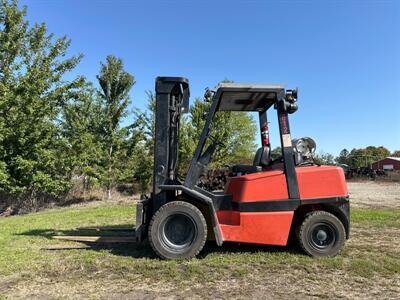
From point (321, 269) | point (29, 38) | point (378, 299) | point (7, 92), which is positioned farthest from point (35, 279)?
point (29, 38)

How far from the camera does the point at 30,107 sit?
14.5 metres

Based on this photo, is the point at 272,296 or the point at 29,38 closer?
the point at 272,296

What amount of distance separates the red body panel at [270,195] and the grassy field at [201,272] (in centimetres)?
37

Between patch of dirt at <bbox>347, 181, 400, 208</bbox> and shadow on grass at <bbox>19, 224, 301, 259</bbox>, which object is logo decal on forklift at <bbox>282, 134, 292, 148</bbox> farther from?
patch of dirt at <bbox>347, 181, 400, 208</bbox>

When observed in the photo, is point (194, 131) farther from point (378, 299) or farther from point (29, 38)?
point (378, 299)

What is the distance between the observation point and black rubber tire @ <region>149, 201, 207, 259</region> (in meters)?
5.63

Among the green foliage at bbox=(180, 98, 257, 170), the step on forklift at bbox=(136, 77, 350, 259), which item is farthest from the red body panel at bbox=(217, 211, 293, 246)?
the green foliage at bbox=(180, 98, 257, 170)

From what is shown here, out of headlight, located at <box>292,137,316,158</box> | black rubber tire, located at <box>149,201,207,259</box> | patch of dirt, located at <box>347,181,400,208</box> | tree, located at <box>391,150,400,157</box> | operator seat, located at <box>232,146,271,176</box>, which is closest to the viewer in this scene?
black rubber tire, located at <box>149,201,207,259</box>

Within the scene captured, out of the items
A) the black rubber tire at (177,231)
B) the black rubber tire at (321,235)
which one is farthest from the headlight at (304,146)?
the black rubber tire at (177,231)

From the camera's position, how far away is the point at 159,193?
611cm

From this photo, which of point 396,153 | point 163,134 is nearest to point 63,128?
point 163,134

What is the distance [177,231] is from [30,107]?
36.6 ft

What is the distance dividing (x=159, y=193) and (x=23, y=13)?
45.6 ft

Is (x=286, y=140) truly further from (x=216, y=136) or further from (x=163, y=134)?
(x=216, y=136)
